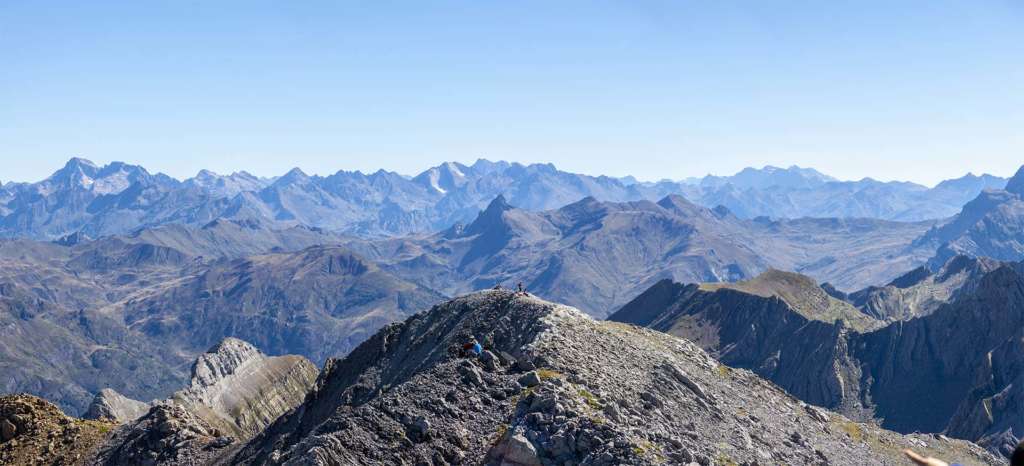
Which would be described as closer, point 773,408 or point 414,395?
point 414,395

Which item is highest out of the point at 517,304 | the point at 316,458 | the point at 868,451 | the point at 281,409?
the point at 517,304

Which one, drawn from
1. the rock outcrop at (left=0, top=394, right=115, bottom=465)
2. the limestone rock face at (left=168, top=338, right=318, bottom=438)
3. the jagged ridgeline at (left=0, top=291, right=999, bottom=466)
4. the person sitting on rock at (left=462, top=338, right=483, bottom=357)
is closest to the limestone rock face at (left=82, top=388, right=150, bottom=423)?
the limestone rock face at (left=168, top=338, right=318, bottom=438)

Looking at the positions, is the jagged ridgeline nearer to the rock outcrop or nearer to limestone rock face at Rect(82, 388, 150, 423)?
the rock outcrop

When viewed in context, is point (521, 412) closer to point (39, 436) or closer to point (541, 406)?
point (541, 406)

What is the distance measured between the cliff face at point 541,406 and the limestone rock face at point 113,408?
7250 centimetres

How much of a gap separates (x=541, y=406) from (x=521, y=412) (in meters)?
1.30

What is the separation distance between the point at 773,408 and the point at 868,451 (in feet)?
27.6

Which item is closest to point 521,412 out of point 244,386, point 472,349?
point 472,349

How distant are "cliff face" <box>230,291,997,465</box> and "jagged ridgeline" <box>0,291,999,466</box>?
117 millimetres

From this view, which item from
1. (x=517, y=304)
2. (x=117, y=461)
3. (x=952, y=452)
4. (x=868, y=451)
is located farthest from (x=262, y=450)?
(x=952, y=452)

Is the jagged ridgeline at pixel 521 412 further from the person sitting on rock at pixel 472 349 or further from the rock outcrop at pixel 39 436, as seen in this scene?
the person sitting on rock at pixel 472 349

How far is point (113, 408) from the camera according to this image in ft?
493

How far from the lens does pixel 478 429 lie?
55656 mm

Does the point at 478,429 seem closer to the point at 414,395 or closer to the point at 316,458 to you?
the point at 414,395
